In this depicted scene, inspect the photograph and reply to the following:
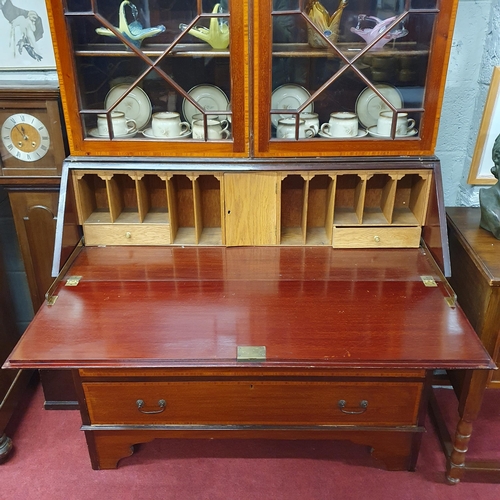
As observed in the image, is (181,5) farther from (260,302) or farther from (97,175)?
(260,302)

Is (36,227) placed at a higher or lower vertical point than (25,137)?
lower

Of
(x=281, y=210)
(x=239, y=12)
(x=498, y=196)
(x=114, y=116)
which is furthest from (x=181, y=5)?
(x=498, y=196)

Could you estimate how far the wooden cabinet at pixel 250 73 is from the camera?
1438mm

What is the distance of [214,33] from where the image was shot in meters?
1.46

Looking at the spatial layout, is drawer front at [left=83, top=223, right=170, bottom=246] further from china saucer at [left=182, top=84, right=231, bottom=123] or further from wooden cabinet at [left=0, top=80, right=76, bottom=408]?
china saucer at [left=182, top=84, right=231, bottom=123]

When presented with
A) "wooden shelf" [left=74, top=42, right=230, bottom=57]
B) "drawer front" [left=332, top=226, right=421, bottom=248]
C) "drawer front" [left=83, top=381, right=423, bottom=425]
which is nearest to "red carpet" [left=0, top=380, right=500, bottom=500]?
"drawer front" [left=83, top=381, right=423, bottom=425]

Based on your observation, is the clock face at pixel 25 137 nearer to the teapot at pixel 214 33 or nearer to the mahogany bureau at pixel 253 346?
the mahogany bureau at pixel 253 346

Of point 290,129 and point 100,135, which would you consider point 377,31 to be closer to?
point 290,129

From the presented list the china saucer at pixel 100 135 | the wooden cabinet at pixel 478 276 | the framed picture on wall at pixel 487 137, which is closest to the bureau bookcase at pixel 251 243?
the china saucer at pixel 100 135

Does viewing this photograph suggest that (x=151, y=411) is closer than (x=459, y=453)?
Yes

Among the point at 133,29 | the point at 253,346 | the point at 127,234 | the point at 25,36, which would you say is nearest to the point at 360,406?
the point at 253,346

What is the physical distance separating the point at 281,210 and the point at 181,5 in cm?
75

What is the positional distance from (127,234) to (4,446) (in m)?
0.88

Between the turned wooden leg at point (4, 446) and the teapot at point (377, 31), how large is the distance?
5.93 feet
